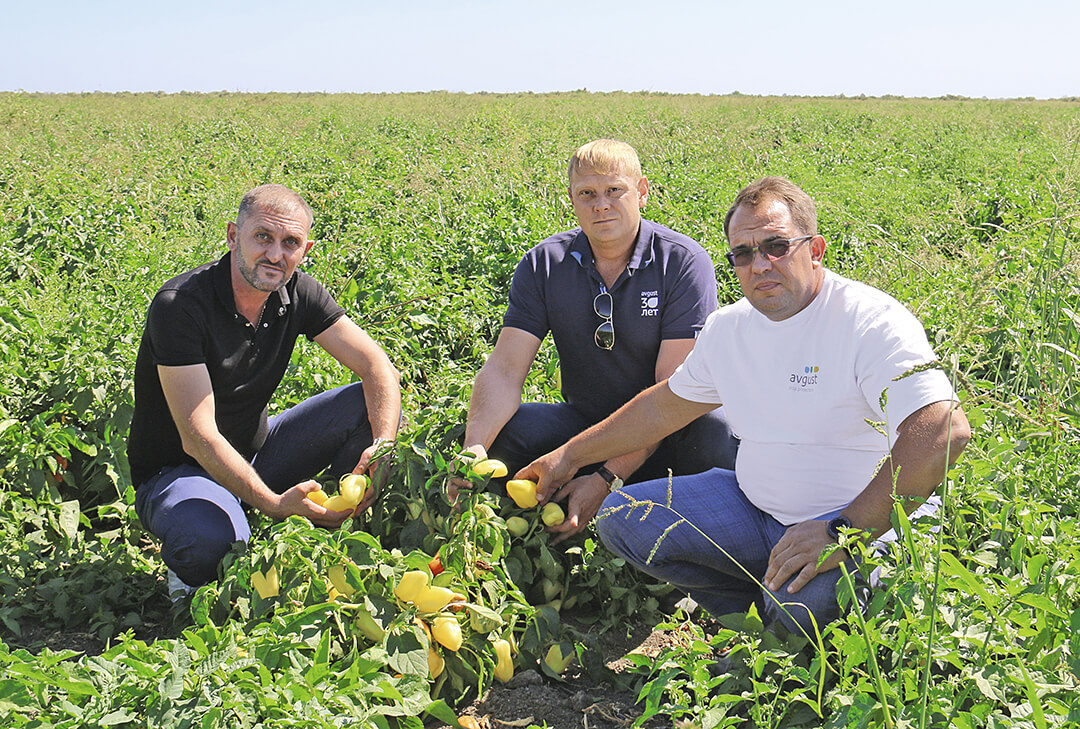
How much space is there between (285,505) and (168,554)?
38 centimetres

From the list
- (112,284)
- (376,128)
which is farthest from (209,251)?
(376,128)

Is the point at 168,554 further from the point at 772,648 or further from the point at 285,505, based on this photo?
the point at 772,648

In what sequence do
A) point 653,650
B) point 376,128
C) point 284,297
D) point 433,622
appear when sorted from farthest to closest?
point 376,128
point 284,297
point 653,650
point 433,622

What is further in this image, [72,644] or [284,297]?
[284,297]

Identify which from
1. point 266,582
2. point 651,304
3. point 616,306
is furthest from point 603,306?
point 266,582

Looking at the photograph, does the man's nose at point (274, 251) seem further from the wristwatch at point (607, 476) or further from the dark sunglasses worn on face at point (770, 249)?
the dark sunglasses worn on face at point (770, 249)

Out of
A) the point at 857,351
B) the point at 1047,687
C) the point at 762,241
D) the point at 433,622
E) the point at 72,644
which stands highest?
the point at 762,241

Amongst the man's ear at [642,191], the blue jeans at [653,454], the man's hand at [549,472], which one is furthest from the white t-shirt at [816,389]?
the man's ear at [642,191]

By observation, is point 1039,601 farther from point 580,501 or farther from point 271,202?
point 271,202

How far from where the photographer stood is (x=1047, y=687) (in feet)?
5.23

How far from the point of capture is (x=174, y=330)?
2871 mm

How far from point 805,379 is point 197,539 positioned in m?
1.77

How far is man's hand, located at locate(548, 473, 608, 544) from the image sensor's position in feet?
9.43

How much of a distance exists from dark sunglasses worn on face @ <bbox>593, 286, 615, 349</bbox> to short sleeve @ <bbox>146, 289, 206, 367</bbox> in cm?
128
